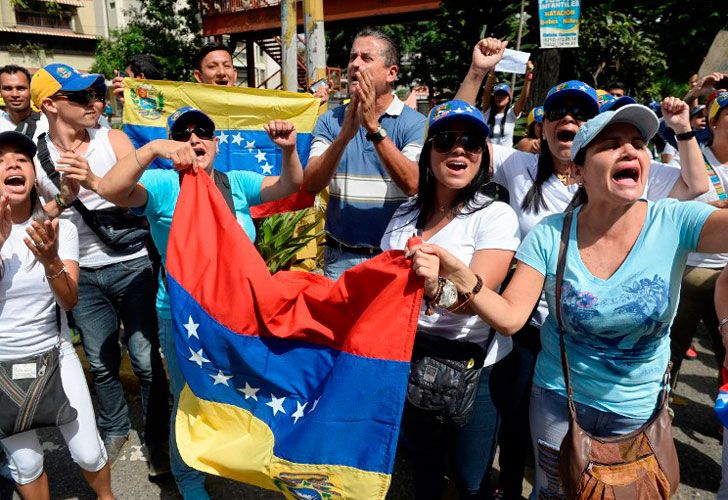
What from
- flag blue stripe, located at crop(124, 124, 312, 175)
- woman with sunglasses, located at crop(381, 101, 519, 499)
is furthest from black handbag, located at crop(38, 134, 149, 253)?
flag blue stripe, located at crop(124, 124, 312, 175)

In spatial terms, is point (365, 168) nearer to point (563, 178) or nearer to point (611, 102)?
point (563, 178)

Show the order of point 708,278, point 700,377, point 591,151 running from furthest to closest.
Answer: point 700,377 → point 708,278 → point 591,151

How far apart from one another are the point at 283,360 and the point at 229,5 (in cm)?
2053

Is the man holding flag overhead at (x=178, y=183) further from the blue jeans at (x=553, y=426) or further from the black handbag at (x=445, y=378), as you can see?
the blue jeans at (x=553, y=426)

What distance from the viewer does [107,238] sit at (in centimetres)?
298

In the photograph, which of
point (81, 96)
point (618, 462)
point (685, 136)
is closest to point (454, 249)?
point (618, 462)

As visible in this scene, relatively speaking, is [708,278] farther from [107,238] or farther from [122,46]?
[122,46]

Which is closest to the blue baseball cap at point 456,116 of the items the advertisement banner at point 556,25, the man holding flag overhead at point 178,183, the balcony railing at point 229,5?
the man holding flag overhead at point 178,183

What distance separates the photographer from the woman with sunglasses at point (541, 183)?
98.3 inches

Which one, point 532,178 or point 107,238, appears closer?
point 532,178

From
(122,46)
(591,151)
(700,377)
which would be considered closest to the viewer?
(591,151)

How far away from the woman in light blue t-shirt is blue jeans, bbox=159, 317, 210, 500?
4.91 feet

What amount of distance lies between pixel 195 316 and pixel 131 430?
1810 mm

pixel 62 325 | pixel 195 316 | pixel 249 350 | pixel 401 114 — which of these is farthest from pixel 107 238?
pixel 401 114
